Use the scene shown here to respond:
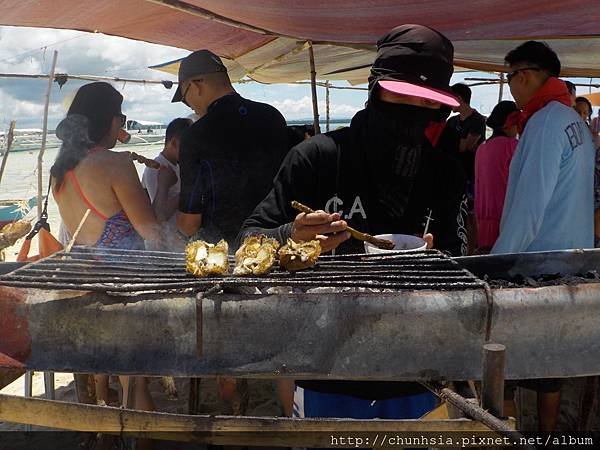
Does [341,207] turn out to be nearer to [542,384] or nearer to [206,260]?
[206,260]

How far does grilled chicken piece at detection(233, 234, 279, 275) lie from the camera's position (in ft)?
4.96

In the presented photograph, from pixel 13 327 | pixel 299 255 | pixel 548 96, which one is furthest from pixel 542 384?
pixel 13 327

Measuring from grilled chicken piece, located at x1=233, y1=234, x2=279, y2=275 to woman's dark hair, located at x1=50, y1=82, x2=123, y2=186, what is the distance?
1.75m

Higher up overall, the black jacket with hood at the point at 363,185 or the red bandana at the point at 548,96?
the red bandana at the point at 548,96

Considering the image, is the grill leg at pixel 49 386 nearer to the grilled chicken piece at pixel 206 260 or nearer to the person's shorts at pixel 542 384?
the grilled chicken piece at pixel 206 260

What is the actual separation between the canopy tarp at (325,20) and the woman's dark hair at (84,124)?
2.43ft

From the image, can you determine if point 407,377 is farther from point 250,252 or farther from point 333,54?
point 333,54

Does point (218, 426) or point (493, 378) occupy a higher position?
point (493, 378)

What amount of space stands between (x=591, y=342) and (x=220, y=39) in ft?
15.8

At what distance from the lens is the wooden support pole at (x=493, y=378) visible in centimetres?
117

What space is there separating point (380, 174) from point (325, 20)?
2443 mm

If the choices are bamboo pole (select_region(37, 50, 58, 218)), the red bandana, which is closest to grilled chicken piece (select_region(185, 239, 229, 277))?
the red bandana

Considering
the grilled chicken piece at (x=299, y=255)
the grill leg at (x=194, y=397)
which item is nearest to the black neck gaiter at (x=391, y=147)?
the grilled chicken piece at (x=299, y=255)

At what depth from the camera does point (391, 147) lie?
1876 millimetres
